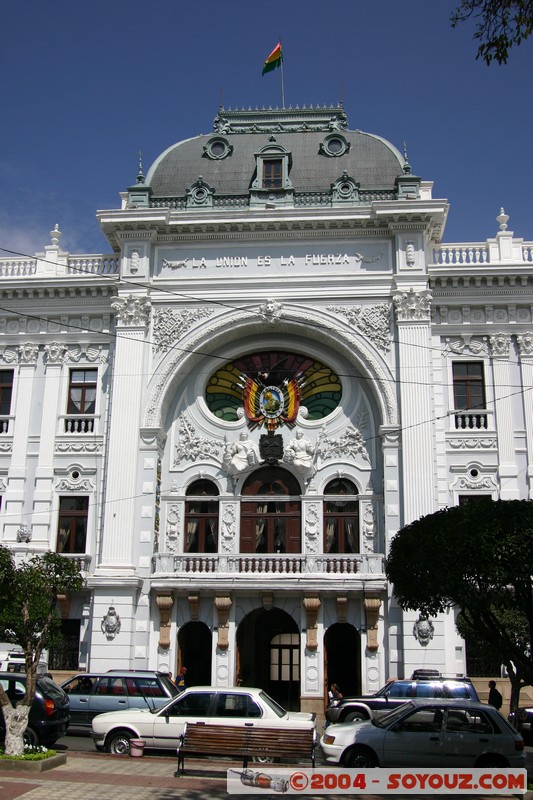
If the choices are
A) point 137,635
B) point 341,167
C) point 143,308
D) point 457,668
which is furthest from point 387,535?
point 341,167

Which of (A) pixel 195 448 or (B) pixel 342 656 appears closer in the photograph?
(B) pixel 342 656

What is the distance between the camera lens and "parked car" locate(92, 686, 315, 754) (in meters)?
18.7

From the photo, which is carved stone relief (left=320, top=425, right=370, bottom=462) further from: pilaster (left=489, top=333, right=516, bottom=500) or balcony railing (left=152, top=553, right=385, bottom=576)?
pilaster (left=489, top=333, right=516, bottom=500)

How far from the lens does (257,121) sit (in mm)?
39750

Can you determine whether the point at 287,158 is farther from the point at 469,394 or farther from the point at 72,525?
the point at 72,525

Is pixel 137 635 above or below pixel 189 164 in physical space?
below

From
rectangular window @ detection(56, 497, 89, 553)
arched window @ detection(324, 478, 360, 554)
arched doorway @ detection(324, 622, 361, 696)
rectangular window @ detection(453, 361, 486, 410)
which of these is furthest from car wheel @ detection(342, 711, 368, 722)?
rectangular window @ detection(453, 361, 486, 410)

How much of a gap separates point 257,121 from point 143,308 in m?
11.8

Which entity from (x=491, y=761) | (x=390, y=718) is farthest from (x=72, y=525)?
(x=491, y=761)

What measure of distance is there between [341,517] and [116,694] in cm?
1193

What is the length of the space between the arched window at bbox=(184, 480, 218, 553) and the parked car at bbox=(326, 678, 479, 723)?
33.8 ft

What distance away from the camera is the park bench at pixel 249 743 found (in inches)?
658

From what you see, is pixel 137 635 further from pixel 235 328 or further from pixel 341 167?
pixel 341 167

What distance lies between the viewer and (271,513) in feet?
107
